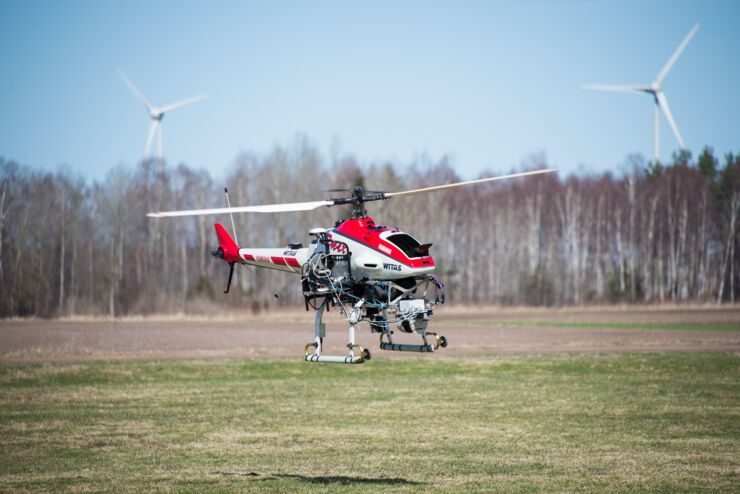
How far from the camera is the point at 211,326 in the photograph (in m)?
67.6

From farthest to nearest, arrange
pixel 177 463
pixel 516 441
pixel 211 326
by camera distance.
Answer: pixel 211 326
pixel 516 441
pixel 177 463

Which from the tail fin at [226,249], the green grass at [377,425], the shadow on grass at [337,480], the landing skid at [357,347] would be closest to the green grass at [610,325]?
the green grass at [377,425]

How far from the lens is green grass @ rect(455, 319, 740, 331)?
205ft

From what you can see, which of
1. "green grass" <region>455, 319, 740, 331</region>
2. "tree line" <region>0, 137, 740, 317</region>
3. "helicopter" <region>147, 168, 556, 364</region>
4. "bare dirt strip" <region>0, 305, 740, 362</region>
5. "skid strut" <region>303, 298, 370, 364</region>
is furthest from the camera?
"tree line" <region>0, 137, 740, 317</region>

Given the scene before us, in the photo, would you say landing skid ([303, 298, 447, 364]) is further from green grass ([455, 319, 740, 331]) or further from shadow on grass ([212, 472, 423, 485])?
green grass ([455, 319, 740, 331])

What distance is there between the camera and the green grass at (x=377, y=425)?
21.8 m

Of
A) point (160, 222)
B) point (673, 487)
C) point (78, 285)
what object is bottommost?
point (673, 487)

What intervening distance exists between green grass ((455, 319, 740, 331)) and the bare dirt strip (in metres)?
0.07

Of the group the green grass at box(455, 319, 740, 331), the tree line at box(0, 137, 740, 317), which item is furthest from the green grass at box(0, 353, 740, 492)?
the tree line at box(0, 137, 740, 317)

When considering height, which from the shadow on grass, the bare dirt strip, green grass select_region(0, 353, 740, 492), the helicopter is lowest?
the shadow on grass

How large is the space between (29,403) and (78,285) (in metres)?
59.9

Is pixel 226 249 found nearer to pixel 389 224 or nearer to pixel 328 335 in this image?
pixel 328 335

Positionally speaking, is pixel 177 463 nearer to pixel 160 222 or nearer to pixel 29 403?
pixel 29 403

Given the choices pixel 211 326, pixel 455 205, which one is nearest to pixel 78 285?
pixel 211 326
